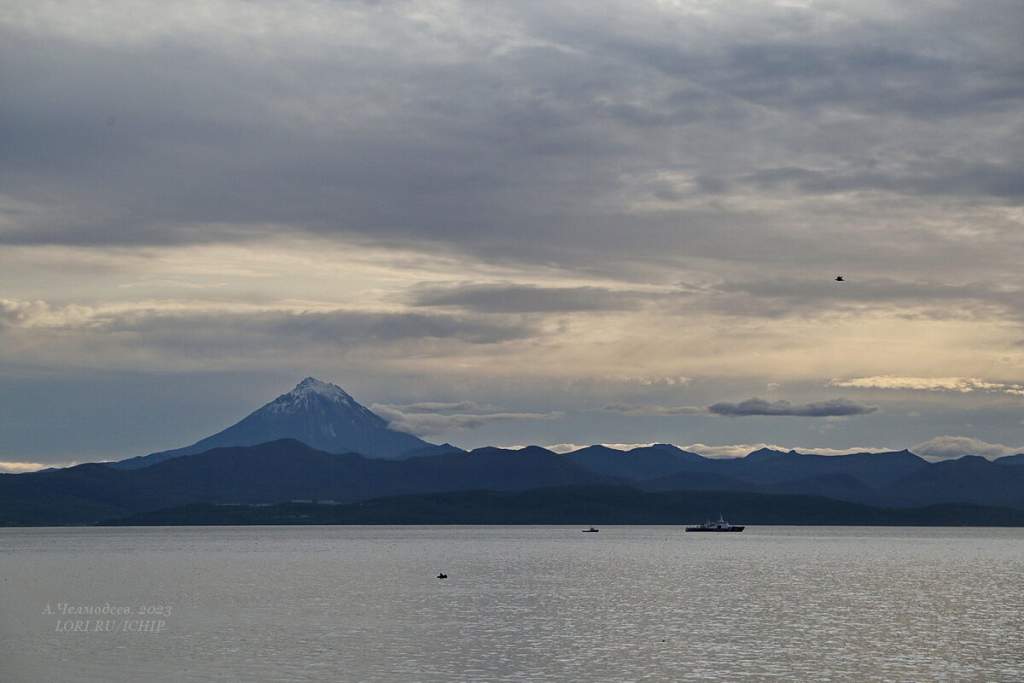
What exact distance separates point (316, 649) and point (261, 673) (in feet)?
47.1

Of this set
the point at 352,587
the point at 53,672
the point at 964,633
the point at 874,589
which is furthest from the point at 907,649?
the point at 352,587

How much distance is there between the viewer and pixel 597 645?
112m

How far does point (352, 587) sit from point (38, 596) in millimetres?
45855

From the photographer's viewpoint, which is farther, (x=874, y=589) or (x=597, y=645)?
(x=874, y=589)

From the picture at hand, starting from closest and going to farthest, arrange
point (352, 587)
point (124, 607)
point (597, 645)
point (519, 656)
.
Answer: point (519, 656) → point (597, 645) → point (124, 607) → point (352, 587)

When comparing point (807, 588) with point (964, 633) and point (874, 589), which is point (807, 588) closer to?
point (874, 589)

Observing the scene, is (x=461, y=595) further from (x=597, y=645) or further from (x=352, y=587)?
(x=597, y=645)

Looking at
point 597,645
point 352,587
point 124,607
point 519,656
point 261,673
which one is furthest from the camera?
point 352,587

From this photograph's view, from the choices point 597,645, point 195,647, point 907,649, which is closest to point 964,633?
point 907,649

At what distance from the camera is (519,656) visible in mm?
104938

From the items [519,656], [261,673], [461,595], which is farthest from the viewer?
[461,595]

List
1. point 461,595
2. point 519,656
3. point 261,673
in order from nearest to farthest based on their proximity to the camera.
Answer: point 261,673
point 519,656
point 461,595

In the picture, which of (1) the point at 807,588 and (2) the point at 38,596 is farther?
(1) the point at 807,588

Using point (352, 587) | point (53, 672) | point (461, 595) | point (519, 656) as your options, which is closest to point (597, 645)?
point (519, 656)
